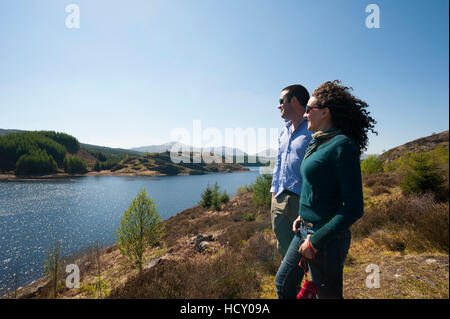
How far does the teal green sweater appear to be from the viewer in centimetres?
98

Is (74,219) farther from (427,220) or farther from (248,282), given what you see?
(427,220)

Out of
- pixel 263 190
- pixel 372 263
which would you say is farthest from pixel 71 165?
pixel 372 263

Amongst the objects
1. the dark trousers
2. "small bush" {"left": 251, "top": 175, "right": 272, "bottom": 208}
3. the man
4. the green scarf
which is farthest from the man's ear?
"small bush" {"left": 251, "top": 175, "right": 272, "bottom": 208}

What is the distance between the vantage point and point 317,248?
1.05 meters

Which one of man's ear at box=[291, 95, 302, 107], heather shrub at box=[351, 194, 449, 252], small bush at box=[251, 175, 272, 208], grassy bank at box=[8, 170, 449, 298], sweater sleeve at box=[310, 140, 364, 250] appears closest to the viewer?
sweater sleeve at box=[310, 140, 364, 250]

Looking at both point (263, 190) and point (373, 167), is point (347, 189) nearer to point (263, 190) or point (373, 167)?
point (263, 190)

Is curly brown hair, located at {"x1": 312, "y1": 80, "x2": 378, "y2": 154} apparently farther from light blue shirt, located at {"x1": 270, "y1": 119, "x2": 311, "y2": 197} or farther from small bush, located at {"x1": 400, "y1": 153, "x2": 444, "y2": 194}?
small bush, located at {"x1": 400, "y1": 153, "x2": 444, "y2": 194}

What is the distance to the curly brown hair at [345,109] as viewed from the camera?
1.23 meters

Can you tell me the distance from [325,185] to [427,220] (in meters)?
4.76

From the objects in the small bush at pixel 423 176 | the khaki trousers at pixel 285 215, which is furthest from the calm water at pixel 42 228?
the small bush at pixel 423 176

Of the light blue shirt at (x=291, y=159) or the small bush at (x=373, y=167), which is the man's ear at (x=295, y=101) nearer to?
the light blue shirt at (x=291, y=159)

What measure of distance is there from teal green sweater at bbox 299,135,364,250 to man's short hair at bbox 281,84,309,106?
0.87 m

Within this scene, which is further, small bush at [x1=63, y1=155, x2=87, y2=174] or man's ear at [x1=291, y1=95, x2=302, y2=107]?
small bush at [x1=63, y1=155, x2=87, y2=174]

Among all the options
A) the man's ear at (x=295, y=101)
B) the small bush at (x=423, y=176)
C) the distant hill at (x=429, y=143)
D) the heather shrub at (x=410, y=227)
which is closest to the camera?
the man's ear at (x=295, y=101)
